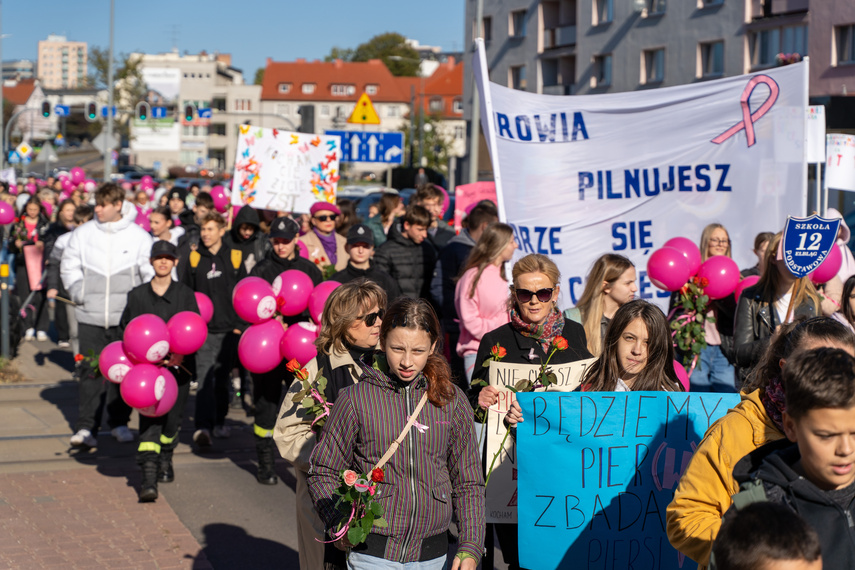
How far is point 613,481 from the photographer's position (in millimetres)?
3971

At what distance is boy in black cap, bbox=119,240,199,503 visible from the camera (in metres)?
6.83

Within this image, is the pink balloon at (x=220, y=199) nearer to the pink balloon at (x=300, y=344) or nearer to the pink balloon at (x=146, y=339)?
the pink balloon at (x=146, y=339)

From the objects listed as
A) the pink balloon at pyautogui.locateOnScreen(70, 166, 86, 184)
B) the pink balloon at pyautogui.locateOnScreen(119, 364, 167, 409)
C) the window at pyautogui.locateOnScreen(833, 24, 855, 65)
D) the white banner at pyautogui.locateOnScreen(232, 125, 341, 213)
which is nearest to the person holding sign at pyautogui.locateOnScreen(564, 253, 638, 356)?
the pink balloon at pyautogui.locateOnScreen(119, 364, 167, 409)

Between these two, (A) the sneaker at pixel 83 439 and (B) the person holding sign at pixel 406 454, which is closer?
(B) the person holding sign at pixel 406 454

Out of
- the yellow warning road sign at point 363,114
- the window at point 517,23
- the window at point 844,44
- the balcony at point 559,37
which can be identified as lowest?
the yellow warning road sign at point 363,114

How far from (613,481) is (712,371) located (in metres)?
3.61

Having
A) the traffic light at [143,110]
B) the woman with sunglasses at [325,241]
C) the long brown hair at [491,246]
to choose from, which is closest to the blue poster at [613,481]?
the long brown hair at [491,246]

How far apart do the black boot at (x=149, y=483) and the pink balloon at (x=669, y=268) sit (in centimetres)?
368

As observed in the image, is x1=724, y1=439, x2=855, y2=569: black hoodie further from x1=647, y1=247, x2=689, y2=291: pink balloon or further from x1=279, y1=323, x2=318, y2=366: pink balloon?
x1=647, y1=247, x2=689, y2=291: pink balloon

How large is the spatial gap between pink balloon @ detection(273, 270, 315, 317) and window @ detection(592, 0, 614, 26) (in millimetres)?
36510

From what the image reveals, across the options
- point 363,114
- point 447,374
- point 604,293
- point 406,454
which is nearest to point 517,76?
point 363,114

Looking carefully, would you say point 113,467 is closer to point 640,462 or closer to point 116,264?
point 116,264

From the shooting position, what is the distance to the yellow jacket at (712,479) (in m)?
2.67

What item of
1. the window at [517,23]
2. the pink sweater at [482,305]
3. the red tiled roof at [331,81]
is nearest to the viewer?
the pink sweater at [482,305]
